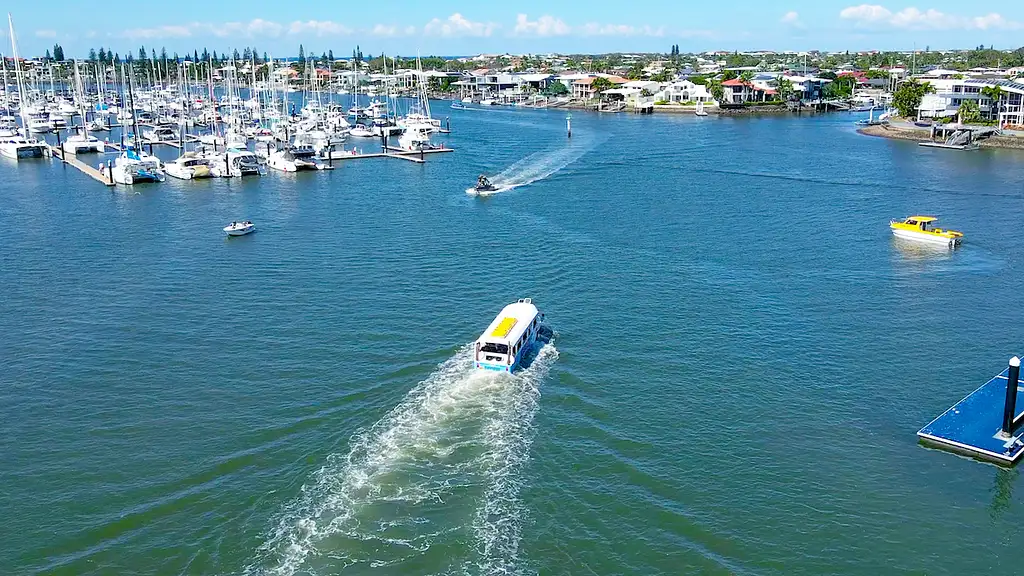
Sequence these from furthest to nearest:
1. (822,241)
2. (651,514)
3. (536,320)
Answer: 1. (822,241)
2. (536,320)
3. (651,514)

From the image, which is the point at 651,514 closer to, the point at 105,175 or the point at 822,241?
the point at 822,241

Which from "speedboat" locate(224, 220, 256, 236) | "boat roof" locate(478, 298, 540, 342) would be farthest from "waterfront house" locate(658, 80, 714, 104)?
"boat roof" locate(478, 298, 540, 342)

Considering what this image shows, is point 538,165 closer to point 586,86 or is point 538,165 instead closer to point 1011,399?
point 1011,399

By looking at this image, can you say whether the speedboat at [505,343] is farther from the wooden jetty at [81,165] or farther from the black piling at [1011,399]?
the wooden jetty at [81,165]

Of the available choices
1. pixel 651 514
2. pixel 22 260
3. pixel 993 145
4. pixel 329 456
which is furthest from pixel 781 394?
pixel 993 145

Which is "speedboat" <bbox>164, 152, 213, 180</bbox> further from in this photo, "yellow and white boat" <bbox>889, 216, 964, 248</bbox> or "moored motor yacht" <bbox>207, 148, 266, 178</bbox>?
"yellow and white boat" <bbox>889, 216, 964, 248</bbox>

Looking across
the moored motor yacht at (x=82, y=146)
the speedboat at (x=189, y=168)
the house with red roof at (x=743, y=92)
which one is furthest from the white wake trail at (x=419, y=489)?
the house with red roof at (x=743, y=92)
